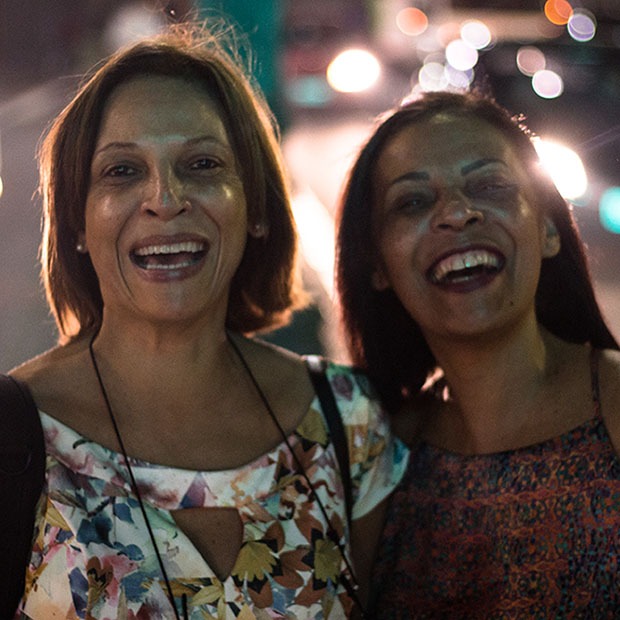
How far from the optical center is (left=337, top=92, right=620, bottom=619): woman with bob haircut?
281cm

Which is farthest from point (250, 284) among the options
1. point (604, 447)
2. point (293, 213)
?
point (604, 447)

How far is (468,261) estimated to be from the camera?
3066 millimetres

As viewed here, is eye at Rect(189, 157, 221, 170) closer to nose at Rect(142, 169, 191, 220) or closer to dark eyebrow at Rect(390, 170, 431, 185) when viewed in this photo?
nose at Rect(142, 169, 191, 220)

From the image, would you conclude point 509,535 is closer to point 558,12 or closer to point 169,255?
point 169,255

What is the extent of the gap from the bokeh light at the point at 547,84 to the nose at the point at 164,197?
532cm

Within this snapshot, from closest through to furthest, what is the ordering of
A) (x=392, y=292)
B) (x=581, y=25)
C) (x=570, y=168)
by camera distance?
(x=392, y=292), (x=570, y=168), (x=581, y=25)

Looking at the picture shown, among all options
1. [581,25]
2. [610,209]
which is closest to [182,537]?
[610,209]

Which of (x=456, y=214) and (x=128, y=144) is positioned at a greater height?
(x=128, y=144)

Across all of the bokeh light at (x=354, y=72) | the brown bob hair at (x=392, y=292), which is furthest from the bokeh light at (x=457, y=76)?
the brown bob hair at (x=392, y=292)

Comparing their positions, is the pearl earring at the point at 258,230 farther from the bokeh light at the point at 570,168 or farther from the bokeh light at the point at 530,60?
the bokeh light at the point at 530,60

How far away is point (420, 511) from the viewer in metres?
3.09

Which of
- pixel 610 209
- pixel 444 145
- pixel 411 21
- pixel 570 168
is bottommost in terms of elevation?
pixel 444 145

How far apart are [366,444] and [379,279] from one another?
0.57 meters

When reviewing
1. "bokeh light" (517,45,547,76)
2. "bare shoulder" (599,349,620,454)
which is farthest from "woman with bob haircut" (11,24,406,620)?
"bokeh light" (517,45,547,76)
